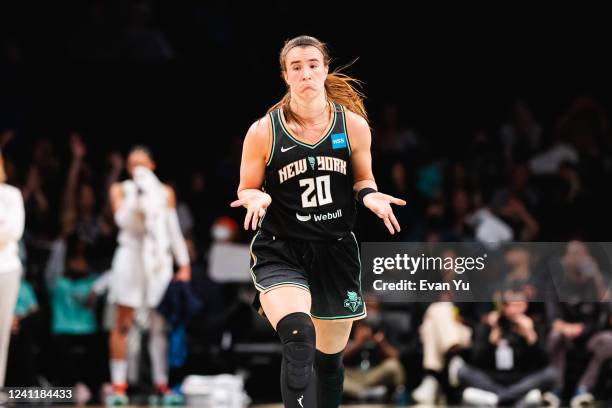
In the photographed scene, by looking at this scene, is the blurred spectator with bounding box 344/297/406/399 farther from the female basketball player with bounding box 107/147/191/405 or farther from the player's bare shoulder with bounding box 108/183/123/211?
the player's bare shoulder with bounding box 108/183/123/211

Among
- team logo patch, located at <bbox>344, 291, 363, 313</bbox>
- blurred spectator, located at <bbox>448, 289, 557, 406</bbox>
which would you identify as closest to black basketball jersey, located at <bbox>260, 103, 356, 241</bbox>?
team logo patch, located at <bbox>344, 291, 363, 313</bbox>

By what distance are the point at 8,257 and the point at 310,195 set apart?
3.51 meters

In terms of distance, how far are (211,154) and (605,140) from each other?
4.38 m

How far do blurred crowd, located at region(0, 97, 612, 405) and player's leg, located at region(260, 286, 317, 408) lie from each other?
3.25m

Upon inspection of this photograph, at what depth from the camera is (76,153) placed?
38.4ft

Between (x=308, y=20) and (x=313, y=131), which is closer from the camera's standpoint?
(x=313, y=131)

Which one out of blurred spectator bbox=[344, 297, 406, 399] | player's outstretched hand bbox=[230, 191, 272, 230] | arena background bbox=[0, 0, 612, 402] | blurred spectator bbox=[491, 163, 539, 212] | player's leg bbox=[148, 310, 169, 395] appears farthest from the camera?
arena background bbox=[0, 0, 612, 402]

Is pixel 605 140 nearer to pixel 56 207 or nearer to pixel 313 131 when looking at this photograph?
pixel 56 207

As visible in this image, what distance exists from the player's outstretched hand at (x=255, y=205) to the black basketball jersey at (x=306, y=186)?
20 centimetres

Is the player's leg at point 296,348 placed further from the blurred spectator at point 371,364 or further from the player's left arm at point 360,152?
the blurred spectator at point 371,364

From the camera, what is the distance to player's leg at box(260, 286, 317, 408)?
5.16m

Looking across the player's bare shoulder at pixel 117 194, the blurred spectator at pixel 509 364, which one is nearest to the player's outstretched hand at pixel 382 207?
the blurred spectator at pixel 509 364

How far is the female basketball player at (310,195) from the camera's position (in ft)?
17.9

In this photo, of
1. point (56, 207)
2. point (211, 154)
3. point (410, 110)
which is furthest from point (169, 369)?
point (410, 110)
